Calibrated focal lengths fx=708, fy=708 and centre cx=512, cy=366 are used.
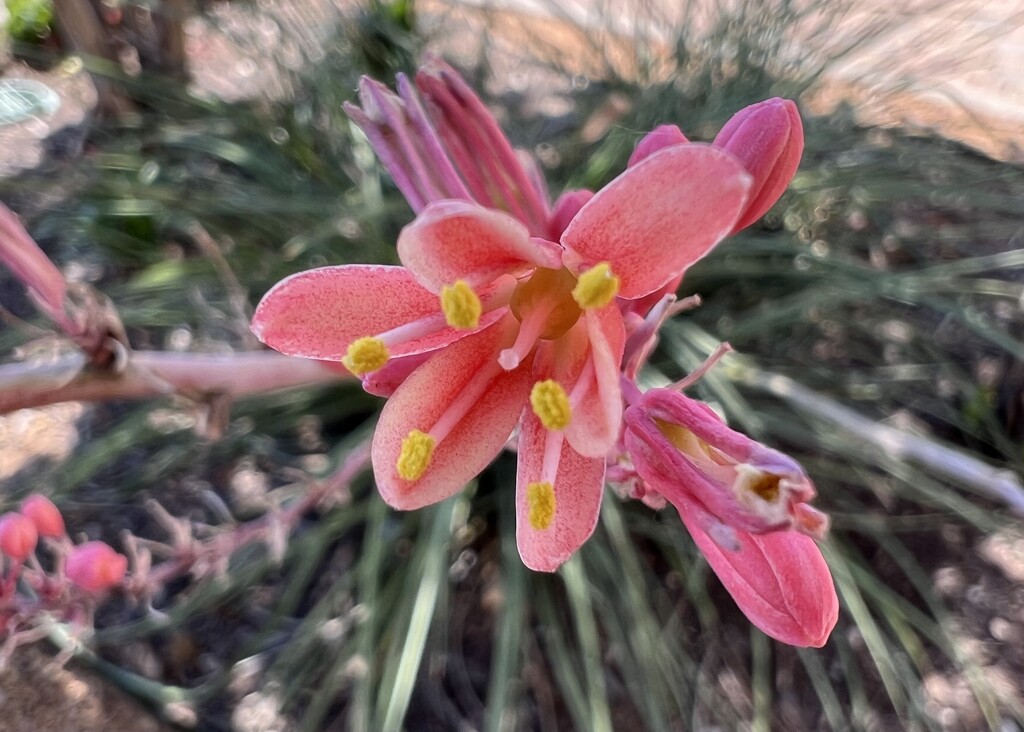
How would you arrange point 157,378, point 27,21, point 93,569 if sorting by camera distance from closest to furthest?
point 157,378 → point 93,569 → point 27,21

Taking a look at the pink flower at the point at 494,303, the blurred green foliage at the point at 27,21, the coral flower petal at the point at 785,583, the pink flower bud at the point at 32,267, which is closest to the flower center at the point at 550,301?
the pink flower at the point at 494,303

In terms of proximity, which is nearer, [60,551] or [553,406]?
[553,406]

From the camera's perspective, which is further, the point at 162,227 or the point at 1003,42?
the point at 1003,42

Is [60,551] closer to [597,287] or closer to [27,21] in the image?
[597,287]

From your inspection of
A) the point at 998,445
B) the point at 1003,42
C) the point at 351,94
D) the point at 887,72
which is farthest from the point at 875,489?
the point at 1003,42

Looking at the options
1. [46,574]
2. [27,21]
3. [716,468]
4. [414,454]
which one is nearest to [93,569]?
[46,574]

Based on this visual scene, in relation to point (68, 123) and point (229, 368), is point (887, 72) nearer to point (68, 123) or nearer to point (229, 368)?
point (229, 368)

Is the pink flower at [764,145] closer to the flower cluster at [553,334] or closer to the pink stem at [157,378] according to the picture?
the flower cluster at [553,334]

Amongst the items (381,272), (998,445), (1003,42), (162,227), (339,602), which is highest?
(381,272)
